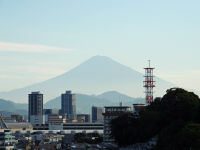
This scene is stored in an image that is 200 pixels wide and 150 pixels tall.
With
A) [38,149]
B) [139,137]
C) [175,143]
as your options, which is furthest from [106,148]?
[175,143]

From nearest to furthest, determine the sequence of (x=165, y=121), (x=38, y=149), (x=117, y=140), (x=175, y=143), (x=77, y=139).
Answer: (x=175, y=143) → (x=165, y=121) → (x=117, y=140) → (x=38, y=149) → (x=77, y=139)

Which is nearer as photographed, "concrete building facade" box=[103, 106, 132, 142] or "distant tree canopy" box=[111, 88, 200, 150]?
"distant tree canopy" box=[111, 88, 200, 150]

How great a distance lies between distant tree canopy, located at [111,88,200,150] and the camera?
7375 centimetres

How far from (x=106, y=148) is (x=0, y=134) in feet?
120

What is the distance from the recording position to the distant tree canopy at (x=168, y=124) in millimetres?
73750

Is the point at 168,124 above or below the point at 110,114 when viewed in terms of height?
below

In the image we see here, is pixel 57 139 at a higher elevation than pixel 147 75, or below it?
below

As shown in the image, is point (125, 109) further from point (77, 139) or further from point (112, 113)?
point (77, 139)

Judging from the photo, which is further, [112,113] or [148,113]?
[112,113]

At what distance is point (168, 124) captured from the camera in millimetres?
93688

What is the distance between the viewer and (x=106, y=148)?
11500cm

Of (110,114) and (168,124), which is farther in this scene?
(110,114)

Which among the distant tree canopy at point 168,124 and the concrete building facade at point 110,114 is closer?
the distant tree canopy at point 168,124

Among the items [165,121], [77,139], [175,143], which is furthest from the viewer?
[77,139]
